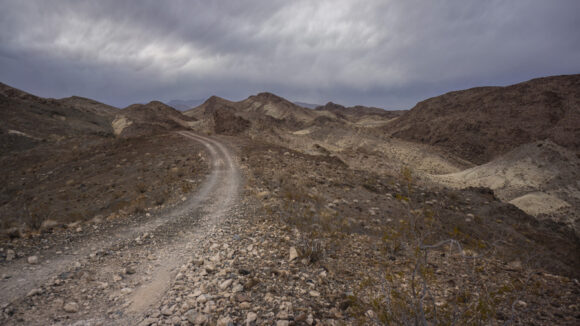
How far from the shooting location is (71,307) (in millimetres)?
3859

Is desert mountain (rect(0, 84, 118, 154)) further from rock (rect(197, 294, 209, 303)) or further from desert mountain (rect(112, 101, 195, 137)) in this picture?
rock (rect(197, 294, 209, 303))

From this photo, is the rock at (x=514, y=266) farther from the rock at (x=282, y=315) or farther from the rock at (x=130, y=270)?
the rock at (x=130, y=270)

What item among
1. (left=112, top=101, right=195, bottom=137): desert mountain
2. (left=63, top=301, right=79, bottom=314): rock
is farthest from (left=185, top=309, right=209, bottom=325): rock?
(left=112, top=101, right=195, bottom=137): desert mountain

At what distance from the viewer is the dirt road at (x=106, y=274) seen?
3809 millimetres

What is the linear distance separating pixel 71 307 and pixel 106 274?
3.55 ft

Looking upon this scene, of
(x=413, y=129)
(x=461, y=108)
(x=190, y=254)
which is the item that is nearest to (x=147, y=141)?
(x=190, y=254)

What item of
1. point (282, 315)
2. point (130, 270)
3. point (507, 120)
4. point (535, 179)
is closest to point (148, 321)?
point (130, 270)

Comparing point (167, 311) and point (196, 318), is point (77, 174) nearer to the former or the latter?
point (167, 311)

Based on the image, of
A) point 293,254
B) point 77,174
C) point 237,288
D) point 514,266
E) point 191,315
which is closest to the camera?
point 191,315

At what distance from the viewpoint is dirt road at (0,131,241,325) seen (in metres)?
3.81

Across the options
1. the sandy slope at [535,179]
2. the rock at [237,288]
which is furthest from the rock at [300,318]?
the sandy slope at [535,179]

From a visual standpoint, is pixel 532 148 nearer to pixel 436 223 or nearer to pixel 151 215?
pixel 436 223

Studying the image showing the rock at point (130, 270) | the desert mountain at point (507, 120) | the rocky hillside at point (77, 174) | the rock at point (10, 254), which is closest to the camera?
the rock at point (130, 270)

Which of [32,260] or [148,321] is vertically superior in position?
[32,260]
